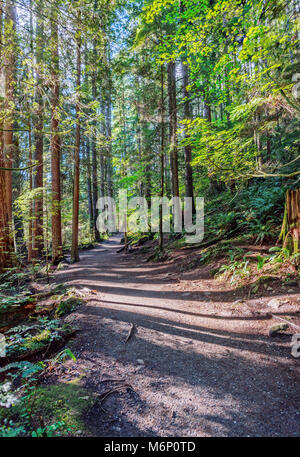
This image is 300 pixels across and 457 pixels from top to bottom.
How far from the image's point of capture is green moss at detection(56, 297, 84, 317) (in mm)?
4829

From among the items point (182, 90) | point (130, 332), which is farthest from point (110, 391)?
point (182, 90)

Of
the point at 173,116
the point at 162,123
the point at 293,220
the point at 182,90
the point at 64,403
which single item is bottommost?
the point at 64,403

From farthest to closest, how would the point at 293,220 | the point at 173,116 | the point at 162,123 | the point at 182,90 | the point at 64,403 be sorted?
the point at 182,90 < the point at 173,116 < the point at 162,123 < the point at 293,220 < the point at 64,403

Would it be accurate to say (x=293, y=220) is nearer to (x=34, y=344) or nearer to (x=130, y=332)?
(x=130, y=332)

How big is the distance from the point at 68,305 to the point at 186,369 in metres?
3.23

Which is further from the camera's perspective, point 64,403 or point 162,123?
point 162,123

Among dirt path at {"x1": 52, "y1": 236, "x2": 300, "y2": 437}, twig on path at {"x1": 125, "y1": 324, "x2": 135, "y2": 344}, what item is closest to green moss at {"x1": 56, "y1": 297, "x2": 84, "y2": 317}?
dirt path at {"x1": 52, "y1": 236, "x2": 300, "y2": 437}

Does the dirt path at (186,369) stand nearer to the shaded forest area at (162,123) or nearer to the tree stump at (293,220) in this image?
the shaded forest area at (162,123)

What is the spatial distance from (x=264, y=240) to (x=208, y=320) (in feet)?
11.7

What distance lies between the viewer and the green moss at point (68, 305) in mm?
4829

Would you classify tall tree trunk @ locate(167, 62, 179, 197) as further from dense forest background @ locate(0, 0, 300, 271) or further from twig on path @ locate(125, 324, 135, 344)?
twig on path @ locate(125, 324, 135, 344)

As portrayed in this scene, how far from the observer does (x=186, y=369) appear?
3014 millimetres

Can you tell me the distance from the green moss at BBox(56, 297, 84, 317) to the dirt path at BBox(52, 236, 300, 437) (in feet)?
1.01
